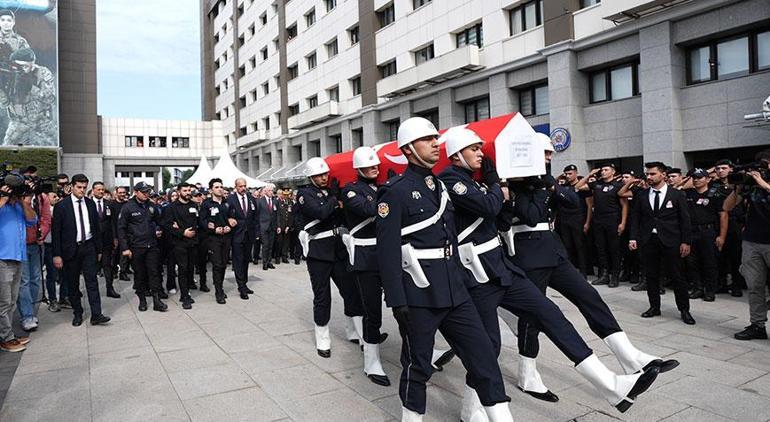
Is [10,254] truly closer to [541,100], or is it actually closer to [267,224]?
[267,224]

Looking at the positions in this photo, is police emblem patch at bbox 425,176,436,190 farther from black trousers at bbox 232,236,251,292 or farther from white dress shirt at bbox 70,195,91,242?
black trousers at bbox 232,236,251,292

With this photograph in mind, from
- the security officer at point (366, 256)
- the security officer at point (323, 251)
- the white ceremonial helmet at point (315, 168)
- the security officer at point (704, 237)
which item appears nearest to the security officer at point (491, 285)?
the security officer at point (366, 256)

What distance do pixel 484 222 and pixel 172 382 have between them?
3163 millimetres

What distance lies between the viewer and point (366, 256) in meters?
4.88

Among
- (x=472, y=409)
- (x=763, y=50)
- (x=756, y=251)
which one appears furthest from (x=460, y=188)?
(x=763, y=50)

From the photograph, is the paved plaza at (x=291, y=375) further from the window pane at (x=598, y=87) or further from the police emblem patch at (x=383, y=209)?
the window pane at (x=598, y=87)

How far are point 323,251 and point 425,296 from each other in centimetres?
253

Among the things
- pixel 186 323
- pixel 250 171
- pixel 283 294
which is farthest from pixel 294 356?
pixel 250 171

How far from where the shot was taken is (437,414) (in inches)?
155

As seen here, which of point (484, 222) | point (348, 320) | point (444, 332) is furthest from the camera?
point (348, 320)

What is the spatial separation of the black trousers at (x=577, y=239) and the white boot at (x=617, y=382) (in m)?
6.62

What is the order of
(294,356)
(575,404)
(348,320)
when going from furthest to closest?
1. (348,320)
2. (294,356)
3. (575,404)

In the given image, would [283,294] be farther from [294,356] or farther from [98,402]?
[98,402]

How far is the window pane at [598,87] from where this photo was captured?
15.5 m
